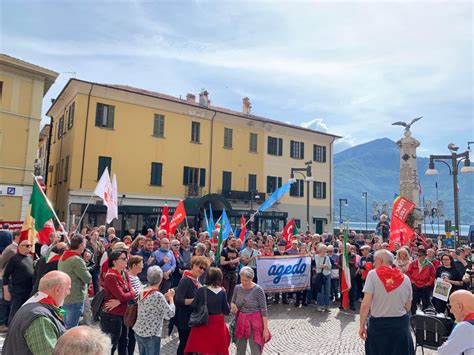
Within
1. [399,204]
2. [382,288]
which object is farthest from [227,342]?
[399,204]

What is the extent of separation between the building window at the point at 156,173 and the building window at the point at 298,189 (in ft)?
41.1

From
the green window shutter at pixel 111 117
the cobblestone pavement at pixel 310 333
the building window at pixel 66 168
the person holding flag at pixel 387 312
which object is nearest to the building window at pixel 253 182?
the green window shutter at pixel 111 117

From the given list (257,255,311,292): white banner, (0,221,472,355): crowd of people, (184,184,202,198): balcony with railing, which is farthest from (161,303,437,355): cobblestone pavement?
(184,184,202,198): balcony with railing

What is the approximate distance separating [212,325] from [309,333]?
13.5 feet

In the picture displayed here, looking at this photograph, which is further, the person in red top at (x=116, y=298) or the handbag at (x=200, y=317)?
the person in red top at (x=116, y=298)

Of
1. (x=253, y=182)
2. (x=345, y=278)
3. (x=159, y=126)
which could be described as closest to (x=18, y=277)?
(x=345, y=278)

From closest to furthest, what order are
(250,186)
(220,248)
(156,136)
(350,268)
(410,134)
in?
(220,248)
(350,268)
(410,134)
(156,136)
(250,186)

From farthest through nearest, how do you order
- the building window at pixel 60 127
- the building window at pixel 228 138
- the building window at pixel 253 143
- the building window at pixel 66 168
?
the building window at pixel 253 143
the building window at pixel 228 138
the building window at pixel 60 127
the building window at pixel 66 168

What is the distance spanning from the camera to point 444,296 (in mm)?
7992

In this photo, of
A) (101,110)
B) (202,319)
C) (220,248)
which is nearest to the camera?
(202,319)

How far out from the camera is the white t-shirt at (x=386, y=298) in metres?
5.07

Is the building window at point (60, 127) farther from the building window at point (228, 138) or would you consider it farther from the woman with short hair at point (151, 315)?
the woman with short hair at point (151, 315)

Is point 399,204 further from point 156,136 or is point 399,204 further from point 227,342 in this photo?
point 156,136

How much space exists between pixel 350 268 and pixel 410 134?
45.6 feet
